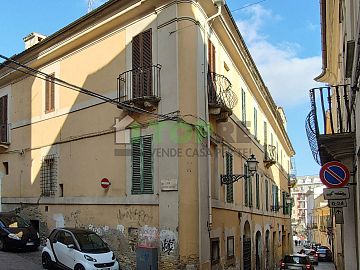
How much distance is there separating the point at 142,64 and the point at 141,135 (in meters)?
2.24

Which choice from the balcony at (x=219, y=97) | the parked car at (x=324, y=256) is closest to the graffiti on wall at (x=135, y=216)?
the balcony at (x=219, y=97)

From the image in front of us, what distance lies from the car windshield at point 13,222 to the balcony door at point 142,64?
22.9 feet

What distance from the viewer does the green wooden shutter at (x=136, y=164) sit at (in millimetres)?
13891

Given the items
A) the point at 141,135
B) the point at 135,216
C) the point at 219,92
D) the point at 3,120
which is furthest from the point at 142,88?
the point at 3,120

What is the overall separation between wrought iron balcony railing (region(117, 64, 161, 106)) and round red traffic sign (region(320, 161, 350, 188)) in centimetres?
573

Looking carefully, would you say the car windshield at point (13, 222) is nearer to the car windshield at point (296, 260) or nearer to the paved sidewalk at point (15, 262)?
the paved sidewalk at point (15, 262)

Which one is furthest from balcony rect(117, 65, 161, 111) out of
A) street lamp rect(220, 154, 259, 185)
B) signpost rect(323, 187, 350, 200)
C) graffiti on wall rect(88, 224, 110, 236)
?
signpost rect(323, 187, 350, 200)

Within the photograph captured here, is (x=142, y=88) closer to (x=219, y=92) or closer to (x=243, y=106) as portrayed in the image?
(x=219, y=92)

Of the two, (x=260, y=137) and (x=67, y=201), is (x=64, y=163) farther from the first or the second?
(x=260, y=137)

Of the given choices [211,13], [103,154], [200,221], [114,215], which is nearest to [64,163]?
[103,154]

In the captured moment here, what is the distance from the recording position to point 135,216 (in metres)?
13.8

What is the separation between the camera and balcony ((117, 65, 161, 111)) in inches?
531

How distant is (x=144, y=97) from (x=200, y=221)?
396 cm

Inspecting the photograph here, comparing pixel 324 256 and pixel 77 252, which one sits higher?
pixel 77 252
